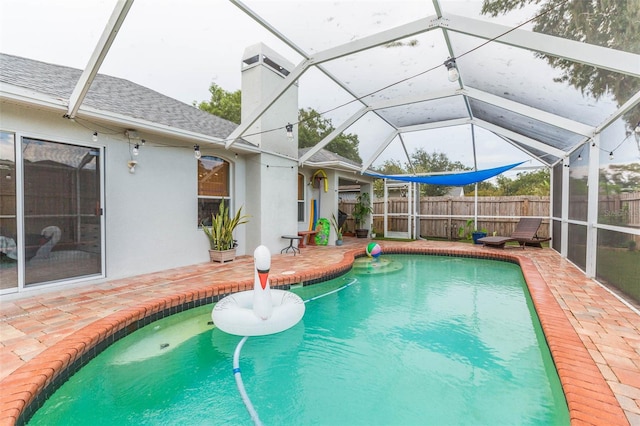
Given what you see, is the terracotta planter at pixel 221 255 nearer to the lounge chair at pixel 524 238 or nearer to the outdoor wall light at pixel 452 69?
the outdoor wall light at pixel 452 69

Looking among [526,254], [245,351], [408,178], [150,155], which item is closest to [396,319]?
[245,351]

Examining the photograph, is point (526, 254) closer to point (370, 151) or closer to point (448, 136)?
point (448, 136)

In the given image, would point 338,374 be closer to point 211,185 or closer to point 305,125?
point 211,185

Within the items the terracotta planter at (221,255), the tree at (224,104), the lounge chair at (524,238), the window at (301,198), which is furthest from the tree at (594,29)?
the tree at (224,104)

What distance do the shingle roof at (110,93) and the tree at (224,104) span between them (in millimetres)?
17455

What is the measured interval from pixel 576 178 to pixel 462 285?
3844 millimetres

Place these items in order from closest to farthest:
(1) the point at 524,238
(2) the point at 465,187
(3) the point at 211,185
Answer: (3) the point at 211,185 → (1) the point at 524,238 → (2) the point at 465,187

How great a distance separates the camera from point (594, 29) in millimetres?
3572

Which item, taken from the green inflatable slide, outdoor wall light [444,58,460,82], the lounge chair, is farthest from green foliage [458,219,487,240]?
outdoor wall light [444,58,460,82]

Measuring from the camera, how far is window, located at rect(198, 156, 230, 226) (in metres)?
7.32

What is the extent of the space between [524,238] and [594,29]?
25.4 ft

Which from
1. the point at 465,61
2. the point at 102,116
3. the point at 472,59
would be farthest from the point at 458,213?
the point at 102,116

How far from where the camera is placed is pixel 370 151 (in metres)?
11.9

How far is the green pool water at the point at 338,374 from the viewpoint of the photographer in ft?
8.36
